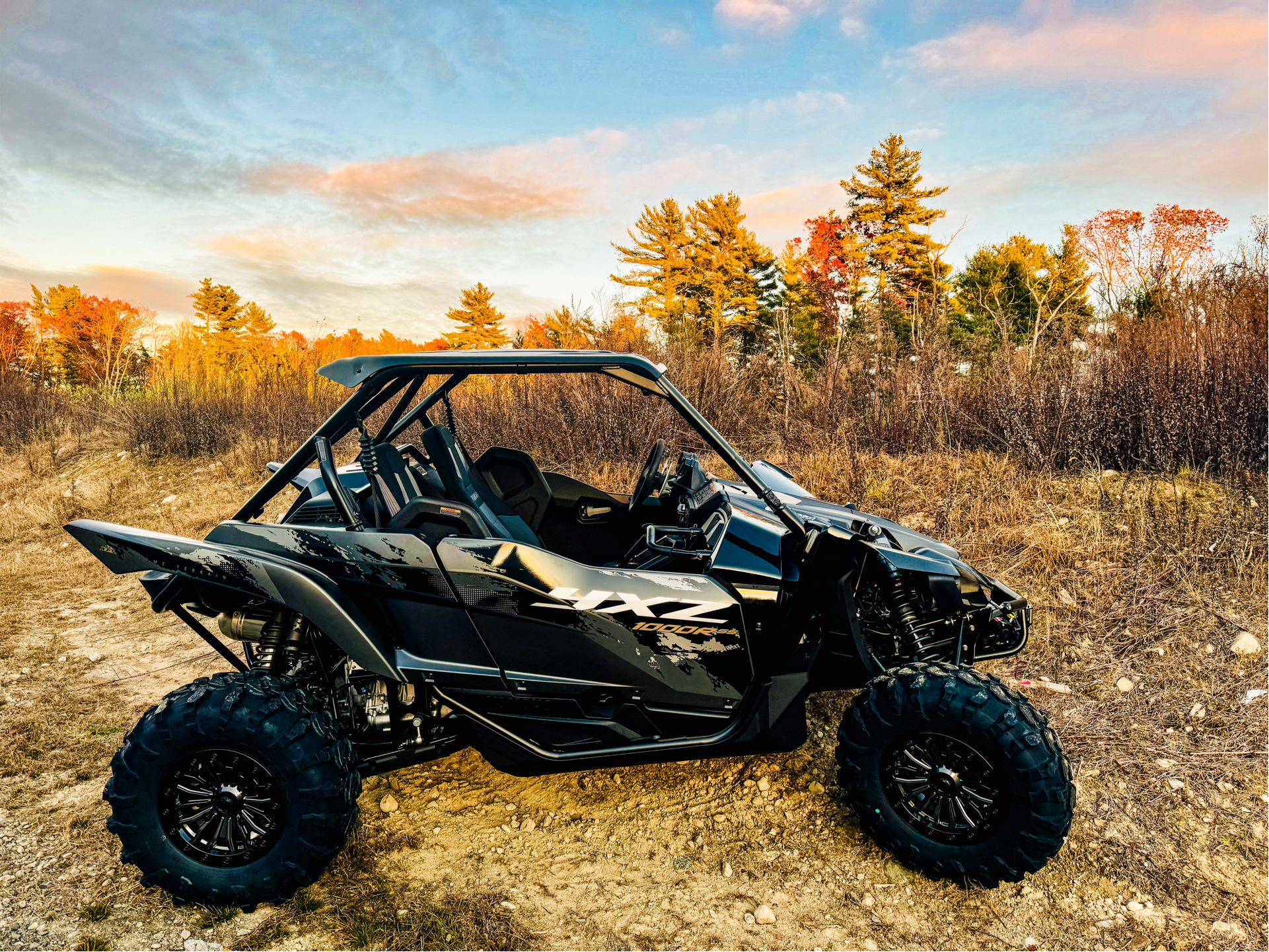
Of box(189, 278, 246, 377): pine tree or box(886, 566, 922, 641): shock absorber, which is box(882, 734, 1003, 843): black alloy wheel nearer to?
box(886, 566, 922, 641): shock absorber

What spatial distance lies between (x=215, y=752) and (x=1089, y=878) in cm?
316

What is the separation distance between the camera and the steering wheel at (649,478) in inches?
137

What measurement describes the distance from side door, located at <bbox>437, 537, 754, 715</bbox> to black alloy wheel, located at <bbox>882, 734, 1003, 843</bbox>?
630mm

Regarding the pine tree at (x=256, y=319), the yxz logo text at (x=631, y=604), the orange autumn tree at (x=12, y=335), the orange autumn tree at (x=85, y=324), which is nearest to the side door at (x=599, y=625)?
the yxz logo text at (x=631, y=604)

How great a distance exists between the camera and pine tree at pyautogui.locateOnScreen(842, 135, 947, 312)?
108 ft

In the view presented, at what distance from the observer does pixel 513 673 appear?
8.53ft

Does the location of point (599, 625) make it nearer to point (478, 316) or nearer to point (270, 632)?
point (270, 632)

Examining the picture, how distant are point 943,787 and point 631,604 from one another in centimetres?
127

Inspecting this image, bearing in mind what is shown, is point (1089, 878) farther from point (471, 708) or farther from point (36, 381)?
point (36, 381)

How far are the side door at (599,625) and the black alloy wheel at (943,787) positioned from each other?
63cm

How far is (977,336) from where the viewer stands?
336 inches

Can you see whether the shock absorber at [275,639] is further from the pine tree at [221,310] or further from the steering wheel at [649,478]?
the pine tree at [221,310]

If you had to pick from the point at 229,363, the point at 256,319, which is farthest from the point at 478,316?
the point at 229,363

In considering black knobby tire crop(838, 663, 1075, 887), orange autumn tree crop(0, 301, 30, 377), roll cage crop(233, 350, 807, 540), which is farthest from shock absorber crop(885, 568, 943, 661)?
orange autumn tree crop(0, 301, 30, 377)
